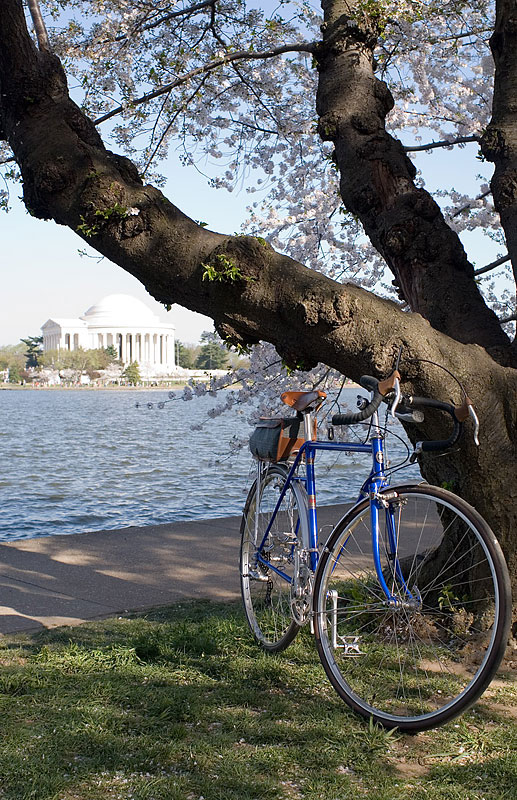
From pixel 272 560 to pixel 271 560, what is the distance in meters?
0.01

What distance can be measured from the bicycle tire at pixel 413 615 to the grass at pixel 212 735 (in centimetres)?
14

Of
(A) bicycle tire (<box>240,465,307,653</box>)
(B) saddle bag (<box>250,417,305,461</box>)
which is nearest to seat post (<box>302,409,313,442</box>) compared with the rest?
(B) saddle bag (<box>250,417,305,461</box>)

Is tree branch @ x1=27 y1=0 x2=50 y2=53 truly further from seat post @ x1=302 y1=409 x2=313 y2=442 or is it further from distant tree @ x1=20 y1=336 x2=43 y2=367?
distant tree @ x1=20 y1=336 x2=43 y2=367

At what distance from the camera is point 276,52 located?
6.50m

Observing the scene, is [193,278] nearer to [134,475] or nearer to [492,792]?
[492,792]

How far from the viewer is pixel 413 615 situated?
129 inches

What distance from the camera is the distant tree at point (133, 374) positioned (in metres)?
124

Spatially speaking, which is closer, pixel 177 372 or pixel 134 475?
pixel 134 475

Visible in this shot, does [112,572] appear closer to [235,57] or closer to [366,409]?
[366,409]

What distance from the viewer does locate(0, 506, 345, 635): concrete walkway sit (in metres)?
5.16

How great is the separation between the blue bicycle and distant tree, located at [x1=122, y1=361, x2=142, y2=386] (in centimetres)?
12007

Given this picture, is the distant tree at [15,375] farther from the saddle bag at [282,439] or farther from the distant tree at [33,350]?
the saddle bag at [282,439]

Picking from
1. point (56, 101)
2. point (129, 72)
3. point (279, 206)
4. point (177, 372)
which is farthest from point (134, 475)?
point (177, 372)

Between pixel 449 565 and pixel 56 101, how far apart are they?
3132 millimetres
